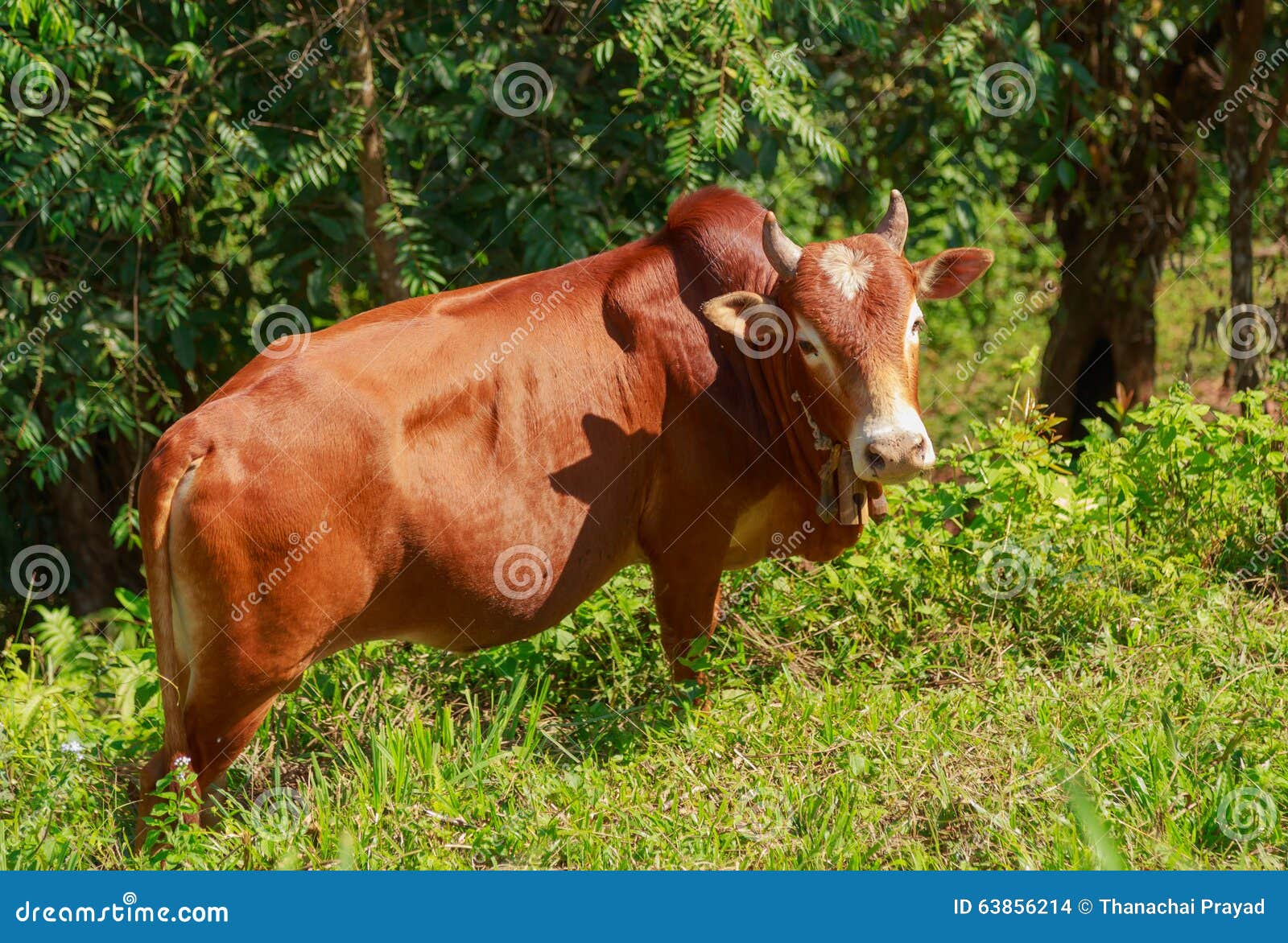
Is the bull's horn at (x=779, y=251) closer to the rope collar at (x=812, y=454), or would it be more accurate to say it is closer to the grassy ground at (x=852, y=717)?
the rope collar at (x=812, y=454)

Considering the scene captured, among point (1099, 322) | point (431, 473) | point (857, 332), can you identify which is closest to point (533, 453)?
point (431, 473)

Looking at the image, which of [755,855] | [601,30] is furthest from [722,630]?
[601,30]

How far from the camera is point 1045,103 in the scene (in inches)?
273

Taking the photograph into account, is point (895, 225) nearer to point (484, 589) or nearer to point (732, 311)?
point (732, 311)

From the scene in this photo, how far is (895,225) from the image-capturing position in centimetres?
471

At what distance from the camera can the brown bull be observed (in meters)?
4.04

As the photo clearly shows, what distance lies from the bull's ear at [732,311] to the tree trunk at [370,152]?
2180 millimetres

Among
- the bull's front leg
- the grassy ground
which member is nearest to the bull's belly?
the bull's front leg

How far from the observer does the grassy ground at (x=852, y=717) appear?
411 centimetres

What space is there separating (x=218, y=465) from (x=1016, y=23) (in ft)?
15.4

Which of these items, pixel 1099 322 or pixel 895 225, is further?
pixel 1099 322

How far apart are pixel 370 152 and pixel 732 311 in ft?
8.12

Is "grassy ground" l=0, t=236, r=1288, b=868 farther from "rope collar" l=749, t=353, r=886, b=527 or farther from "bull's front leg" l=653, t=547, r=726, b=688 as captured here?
"rope collar" l=749, t=353, r=886, b=527

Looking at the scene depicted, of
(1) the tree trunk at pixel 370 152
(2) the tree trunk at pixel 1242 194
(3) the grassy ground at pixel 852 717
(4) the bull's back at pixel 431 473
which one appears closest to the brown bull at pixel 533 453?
(4) the bull's back at pixel 431 473
